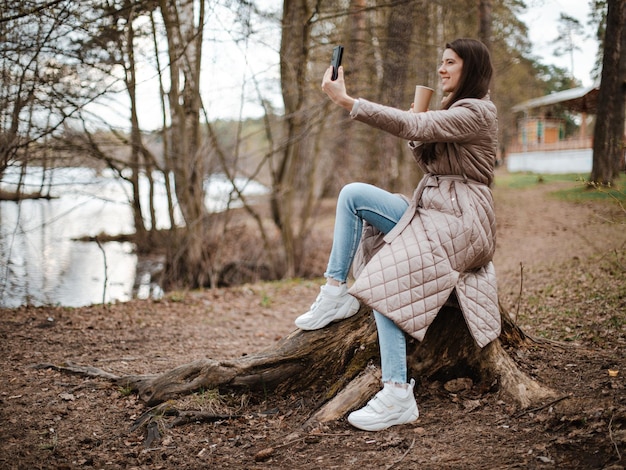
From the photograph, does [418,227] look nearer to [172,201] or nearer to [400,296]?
[400,296]

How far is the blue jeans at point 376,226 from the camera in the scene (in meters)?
2.82

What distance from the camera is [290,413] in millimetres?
3199

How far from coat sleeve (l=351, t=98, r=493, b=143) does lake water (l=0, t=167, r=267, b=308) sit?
174 inches

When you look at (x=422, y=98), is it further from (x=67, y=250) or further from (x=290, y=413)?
(x=67, y=250)

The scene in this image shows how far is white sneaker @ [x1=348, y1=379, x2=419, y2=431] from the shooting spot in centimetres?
283

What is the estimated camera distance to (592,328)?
162 inches

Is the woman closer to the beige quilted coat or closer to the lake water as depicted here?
the beige quilted coat

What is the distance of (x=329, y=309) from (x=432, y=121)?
1.23 m

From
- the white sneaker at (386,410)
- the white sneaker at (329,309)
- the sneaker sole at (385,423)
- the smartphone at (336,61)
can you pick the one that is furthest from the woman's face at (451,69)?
the sneaker sole at (385,423)

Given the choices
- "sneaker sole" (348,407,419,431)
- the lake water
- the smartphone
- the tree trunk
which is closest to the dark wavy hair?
the smartphone

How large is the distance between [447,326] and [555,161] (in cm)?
1498

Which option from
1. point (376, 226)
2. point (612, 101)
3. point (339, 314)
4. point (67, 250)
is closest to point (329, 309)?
point (339, 314)

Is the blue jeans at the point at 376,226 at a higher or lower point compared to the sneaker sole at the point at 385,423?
higher

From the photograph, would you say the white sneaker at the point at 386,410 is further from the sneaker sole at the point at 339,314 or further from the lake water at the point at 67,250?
the lake water at the point at 67,250
